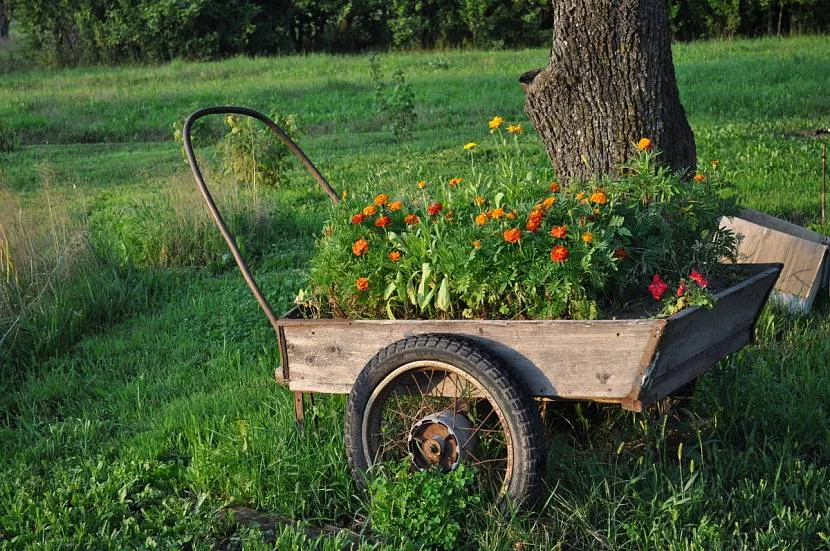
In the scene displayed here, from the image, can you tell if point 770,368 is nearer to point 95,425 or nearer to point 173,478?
point 173,478

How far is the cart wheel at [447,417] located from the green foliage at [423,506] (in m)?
0.09

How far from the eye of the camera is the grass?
12.2 ft

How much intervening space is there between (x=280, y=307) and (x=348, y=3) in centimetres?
2551

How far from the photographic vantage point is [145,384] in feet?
18.0

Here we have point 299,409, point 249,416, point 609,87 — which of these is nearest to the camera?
point 299,409

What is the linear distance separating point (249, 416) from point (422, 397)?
43.2 inches

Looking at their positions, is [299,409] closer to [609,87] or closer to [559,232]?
[559,232]

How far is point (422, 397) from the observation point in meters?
3.80

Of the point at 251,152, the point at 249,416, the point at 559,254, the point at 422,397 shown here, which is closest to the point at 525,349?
the point at 559,254

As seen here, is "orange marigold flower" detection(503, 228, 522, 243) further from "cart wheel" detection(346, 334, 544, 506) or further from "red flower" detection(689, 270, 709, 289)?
"red flower" detection(689, 270, 709, 289)

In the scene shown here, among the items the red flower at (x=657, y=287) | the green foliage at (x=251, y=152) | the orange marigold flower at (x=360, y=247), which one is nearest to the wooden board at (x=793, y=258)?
the red flower at (x=657, y=287)

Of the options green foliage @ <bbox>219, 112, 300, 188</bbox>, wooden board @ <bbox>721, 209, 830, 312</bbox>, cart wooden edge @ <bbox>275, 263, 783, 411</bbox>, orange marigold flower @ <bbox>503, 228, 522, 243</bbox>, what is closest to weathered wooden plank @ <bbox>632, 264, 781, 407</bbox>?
cart wooden edge @ <bbox>275, 263, 783, 411</bbox>

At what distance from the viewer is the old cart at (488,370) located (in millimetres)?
3443

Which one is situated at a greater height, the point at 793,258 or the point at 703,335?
the point at 703,335
